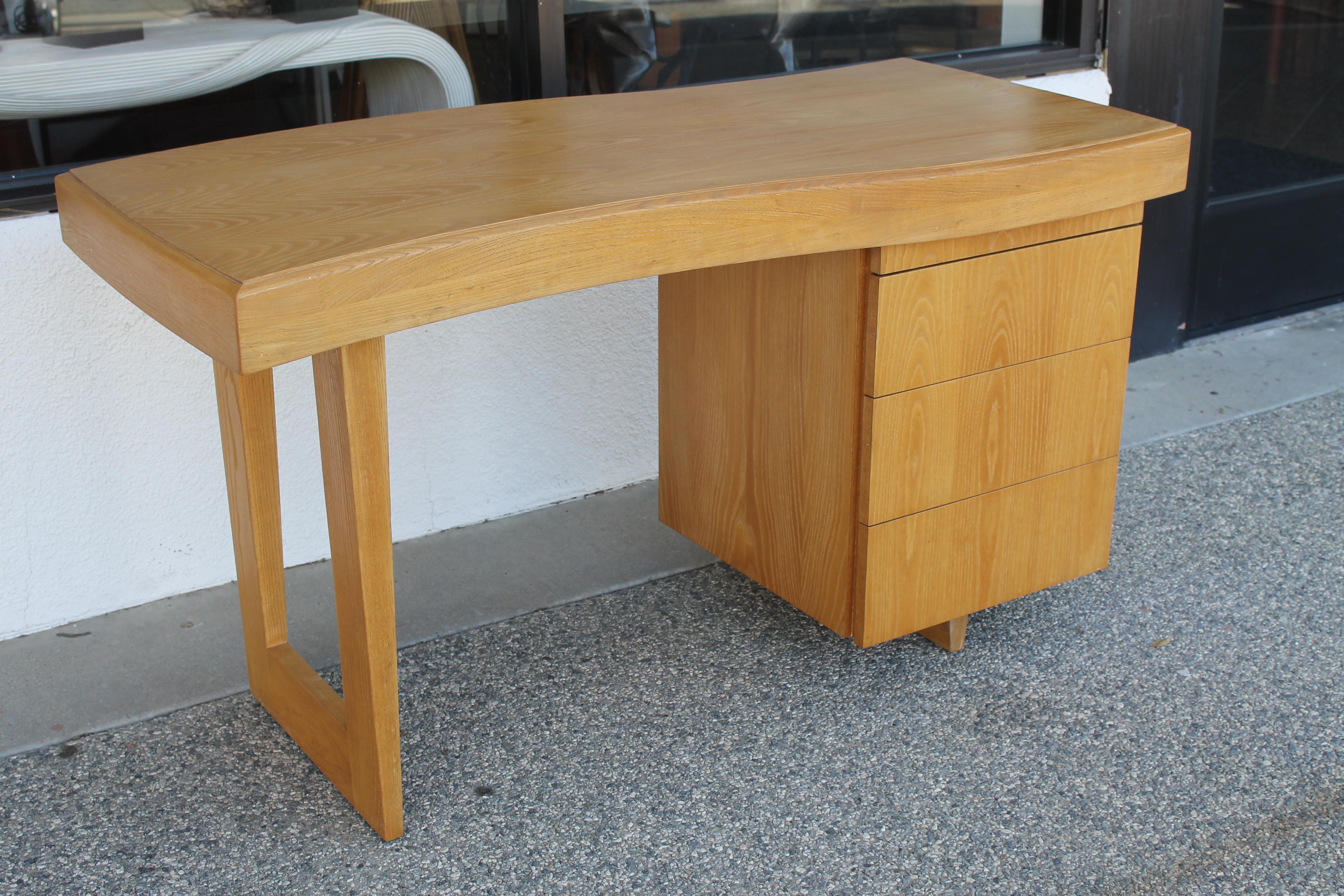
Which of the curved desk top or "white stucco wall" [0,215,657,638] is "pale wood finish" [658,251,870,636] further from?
"white stucco wall" [0,215,657,638]

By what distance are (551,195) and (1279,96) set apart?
247 cm

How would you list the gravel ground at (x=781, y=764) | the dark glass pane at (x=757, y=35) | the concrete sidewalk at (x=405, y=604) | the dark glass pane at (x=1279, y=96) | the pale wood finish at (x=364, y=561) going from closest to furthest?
the pale wood finish at (x=364, y=561), the gravel ground at (x=781, y=764), the concrete sidewalk at (x=405, y=604), the dark glass pane at (x=757, y=35), the dark glass pane at (x=1279, y=96)

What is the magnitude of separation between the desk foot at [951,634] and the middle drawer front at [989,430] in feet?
0.80

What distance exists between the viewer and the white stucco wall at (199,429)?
Answer: 6.47ft

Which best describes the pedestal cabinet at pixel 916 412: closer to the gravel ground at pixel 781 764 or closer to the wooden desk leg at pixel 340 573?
the gravel ground at pixel 781 764

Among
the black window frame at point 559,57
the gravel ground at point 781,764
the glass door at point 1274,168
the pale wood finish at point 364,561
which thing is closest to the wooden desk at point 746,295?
the pale wood finish at point 364,561

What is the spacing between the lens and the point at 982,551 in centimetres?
188

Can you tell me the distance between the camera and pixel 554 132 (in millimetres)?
1768

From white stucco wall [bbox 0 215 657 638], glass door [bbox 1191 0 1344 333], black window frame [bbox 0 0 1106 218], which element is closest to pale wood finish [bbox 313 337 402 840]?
white stucco wall [bbox 0 215 657 638]

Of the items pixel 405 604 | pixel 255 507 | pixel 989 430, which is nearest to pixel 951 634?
pixel 989 430

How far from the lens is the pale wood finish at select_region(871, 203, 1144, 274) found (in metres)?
1.63

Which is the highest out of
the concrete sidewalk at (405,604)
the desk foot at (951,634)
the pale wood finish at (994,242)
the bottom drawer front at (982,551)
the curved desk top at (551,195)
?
the curved desk top at (551,195)

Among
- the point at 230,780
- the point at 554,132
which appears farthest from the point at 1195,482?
the point at 230,780

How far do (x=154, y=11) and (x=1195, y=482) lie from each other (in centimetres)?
206
